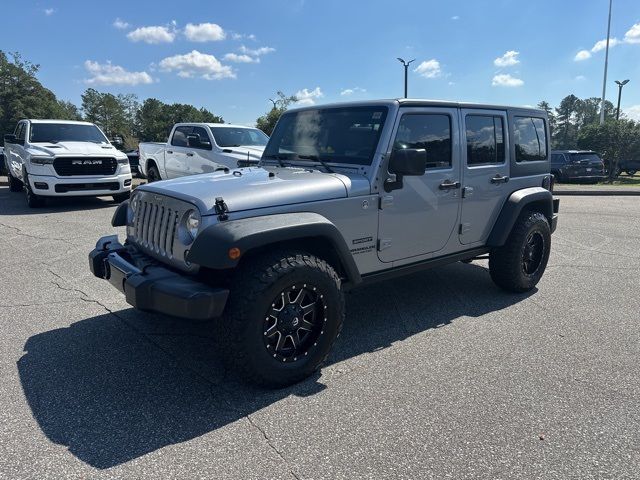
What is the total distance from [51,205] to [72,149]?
1556 millimetres

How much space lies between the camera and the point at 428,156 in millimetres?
4121

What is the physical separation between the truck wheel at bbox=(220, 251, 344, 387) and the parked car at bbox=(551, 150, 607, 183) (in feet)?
59.1

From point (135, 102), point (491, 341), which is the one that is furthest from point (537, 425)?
point (135, 102)

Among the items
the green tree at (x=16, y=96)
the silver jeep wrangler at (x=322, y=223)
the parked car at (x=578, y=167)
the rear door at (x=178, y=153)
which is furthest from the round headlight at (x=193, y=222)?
the green tree at (x=16, y=96)

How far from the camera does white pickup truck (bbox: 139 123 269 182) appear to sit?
10227mm

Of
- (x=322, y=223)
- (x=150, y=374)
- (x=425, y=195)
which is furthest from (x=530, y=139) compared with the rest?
(x=150, y=374)

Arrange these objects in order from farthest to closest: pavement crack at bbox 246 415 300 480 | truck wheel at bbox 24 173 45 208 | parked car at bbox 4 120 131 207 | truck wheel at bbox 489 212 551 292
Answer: truck wheel at bbox 24 173 45 208 < parked car at bbox 4 120 131 207 < truck wheel at bbox 489 212 551 292 < pavement crack at bbox 246 415 300 480

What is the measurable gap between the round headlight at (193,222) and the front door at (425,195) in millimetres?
1437

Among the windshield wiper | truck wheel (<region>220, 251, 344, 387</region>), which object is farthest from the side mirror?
truck wheel (<region>220, 251, 344, 387</region>)

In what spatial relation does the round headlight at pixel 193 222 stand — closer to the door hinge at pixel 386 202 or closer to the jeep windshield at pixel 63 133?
Result: the door hinge at pixel 386 202

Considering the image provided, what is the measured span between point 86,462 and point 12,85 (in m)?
58.0

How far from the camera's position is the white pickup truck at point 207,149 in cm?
1023

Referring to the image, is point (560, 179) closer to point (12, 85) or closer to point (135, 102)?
point (12, 85)

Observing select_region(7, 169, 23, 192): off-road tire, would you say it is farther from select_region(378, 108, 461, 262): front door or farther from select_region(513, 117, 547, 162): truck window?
select_region(513, 117, 547, 162): truck window
